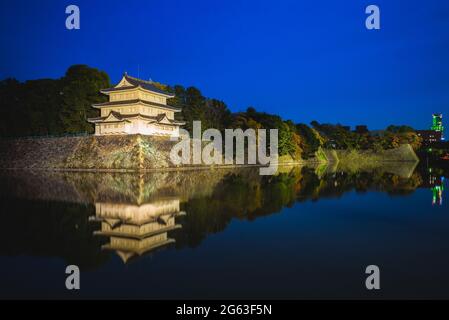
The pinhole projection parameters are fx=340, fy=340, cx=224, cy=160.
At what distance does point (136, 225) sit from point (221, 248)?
3279 millimetres

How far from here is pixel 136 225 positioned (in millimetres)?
10070

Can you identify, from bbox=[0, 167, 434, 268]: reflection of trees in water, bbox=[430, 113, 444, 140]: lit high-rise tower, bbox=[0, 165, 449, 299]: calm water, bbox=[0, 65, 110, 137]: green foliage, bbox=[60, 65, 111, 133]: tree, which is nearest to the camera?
bbox=[0, 165, 449, 299]: calm water

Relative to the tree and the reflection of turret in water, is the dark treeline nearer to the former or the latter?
the tree

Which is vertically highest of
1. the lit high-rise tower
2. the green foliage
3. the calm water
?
the lit high-rise tower

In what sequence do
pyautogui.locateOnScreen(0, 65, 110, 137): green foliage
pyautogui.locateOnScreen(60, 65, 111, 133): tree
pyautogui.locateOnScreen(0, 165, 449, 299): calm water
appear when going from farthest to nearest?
pyautogui.locateOnScreen(0, 65, 110, 137): green foliage → pyautogui.locateOnScreen(60, 65, 111, 133): tree → pyautogui.locateOnScreen(0, 165, 449, 299): calm water

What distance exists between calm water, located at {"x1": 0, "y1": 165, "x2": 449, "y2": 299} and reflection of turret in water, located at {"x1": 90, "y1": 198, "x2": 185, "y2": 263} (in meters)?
0.03

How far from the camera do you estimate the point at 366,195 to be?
1783 centimetres

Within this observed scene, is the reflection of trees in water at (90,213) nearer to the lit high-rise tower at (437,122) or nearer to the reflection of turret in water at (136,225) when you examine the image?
the reflection of turret in water at (136,225)

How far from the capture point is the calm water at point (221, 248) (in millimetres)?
5723

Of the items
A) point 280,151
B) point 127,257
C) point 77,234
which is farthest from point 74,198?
point 280,151

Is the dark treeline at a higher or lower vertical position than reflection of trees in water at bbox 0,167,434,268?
higher

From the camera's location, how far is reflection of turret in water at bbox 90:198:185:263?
8.05 m

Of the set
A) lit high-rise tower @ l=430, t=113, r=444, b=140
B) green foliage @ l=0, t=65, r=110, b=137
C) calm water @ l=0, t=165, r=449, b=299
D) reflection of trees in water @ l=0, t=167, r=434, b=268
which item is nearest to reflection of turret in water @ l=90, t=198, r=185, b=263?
calm water @ l=0, t=165, r=449, b=299

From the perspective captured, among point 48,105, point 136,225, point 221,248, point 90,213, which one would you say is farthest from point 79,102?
point 221,248
